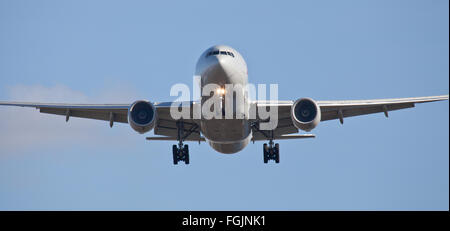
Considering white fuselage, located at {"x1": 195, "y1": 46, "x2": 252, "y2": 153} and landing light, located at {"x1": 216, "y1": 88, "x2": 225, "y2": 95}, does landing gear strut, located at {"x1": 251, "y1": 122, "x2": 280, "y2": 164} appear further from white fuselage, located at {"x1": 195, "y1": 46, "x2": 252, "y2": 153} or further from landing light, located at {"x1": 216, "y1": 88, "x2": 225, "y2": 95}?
landing light, located at {"x1": 216, "y1": 88, "x2": 225, "y2": 95}

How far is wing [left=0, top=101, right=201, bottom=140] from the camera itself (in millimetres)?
29344

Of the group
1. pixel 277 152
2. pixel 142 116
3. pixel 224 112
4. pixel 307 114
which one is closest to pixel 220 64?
pixel 224 112

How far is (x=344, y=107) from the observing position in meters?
29.5

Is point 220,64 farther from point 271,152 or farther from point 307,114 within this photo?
point 271,152

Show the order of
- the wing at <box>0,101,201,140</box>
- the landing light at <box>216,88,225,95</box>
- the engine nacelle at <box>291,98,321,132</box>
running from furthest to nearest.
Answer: the wing at <box>0,101,201,140</box> < the engine nacelle at <box>291,98,321,132</box> < the landing light at <box>216,88,225,95</box>

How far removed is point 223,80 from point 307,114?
455cm

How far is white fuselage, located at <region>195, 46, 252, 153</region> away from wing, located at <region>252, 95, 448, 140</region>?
141 centimetres

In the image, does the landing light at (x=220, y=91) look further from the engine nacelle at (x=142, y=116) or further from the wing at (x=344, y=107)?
the engine nacelle at (x=142, y=116)

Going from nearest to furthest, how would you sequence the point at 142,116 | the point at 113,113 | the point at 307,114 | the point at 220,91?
1. the point at 220,91
2. the point at 142,116
3. the point at 307,114
4. the point at 113,113

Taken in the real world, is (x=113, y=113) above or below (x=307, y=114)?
above

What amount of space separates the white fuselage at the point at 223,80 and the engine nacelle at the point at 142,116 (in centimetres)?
236

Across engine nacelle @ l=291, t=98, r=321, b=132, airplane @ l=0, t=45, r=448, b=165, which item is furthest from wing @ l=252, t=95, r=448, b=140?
engine nacelle @ l=291, t=98, r=321, b=132

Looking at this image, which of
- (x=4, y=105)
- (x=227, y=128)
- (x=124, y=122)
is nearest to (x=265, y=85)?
(x=227, y=128)

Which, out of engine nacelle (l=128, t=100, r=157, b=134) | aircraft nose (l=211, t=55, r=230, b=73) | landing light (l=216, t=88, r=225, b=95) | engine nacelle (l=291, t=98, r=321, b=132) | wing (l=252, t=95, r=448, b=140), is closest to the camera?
aircraft nose (l=211, t=55, r=230, b=73)
